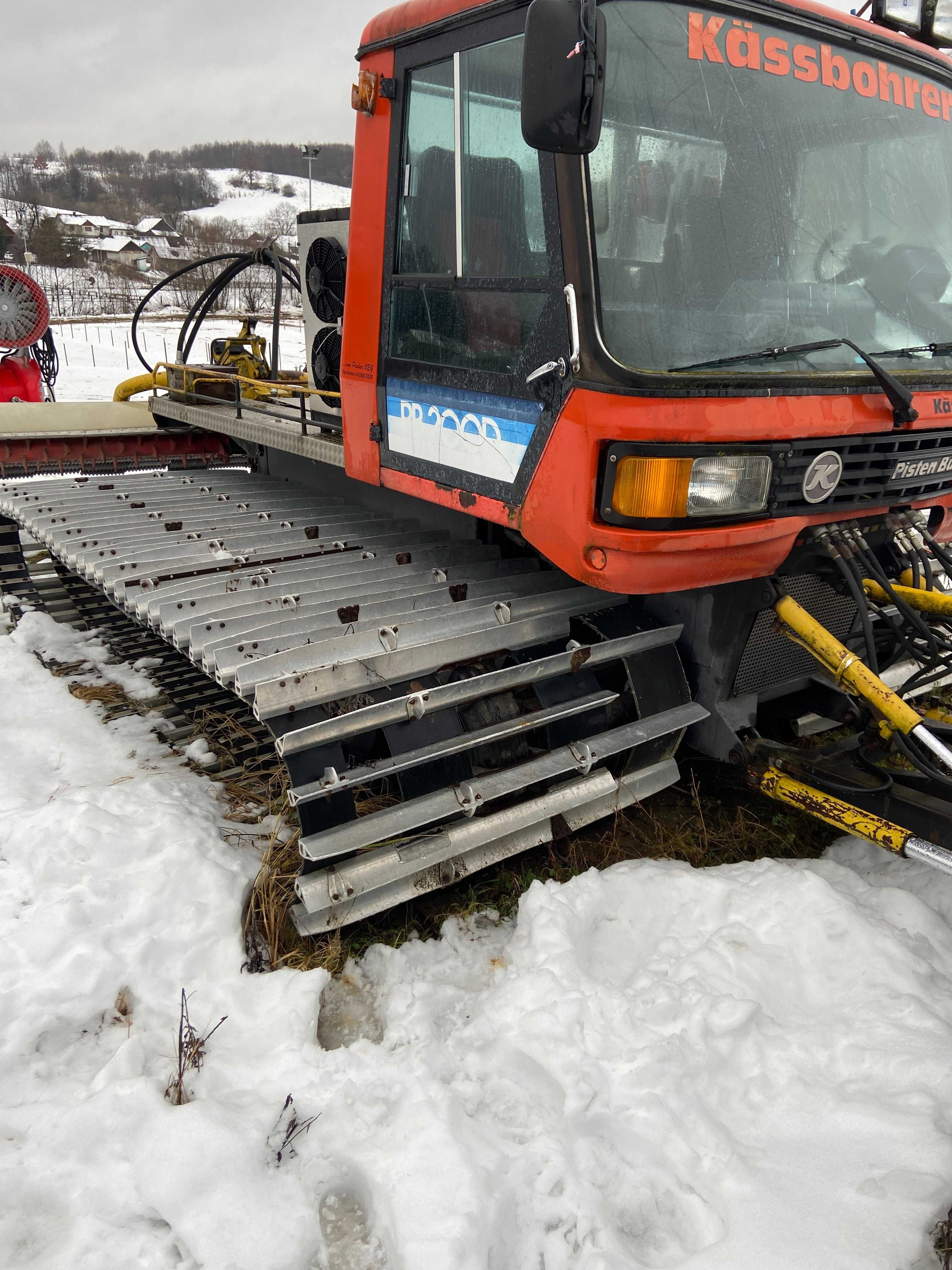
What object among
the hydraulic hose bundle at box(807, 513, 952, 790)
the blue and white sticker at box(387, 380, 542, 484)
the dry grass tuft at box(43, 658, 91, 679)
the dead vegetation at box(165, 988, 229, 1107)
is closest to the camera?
the dead vegetation at box(165, 988, 229, 1107)

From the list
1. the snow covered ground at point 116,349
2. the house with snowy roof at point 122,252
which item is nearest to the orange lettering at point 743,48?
the snow covered ground at point 116,349

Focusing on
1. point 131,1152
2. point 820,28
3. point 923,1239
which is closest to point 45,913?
point 131,1152

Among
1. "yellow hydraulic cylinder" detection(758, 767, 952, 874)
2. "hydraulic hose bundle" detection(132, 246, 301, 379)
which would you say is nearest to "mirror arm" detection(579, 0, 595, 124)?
"yellow hydraulic cylinder" detection(758, 767, 952, 874)

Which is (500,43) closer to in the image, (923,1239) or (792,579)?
(792,579)

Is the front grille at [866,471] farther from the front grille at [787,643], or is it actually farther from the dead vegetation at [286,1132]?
the dead vegetation at [286,1132]

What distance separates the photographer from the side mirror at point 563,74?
2053 millimetres

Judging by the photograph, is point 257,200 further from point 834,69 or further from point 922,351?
point 922,351

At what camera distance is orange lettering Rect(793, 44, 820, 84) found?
8.84ft

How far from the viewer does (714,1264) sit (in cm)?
172

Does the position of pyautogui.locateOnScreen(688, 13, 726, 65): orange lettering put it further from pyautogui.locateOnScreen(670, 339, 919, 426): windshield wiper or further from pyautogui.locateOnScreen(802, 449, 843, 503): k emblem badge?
pyautogui.locateOnScreen(802, 449, 843, 503): k emblem badge

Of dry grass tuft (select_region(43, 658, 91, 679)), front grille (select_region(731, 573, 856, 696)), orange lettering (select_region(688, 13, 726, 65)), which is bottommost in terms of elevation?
dry grass tuft (select_region(43, 658, 91, 679))

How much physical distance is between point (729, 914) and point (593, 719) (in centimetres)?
74

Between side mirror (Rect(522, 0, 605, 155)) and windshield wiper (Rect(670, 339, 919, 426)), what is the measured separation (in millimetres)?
630

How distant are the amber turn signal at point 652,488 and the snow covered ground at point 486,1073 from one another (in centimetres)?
114
